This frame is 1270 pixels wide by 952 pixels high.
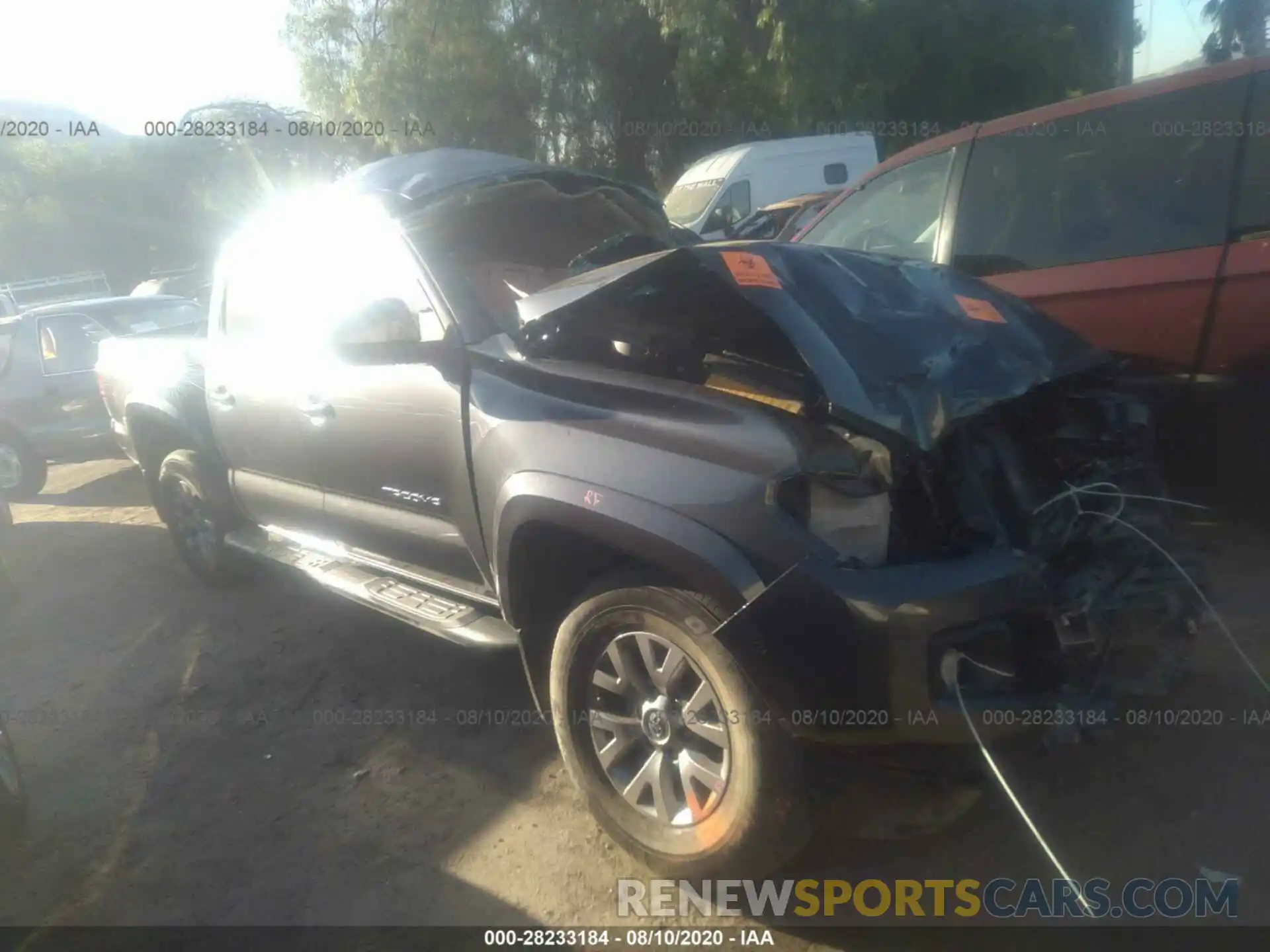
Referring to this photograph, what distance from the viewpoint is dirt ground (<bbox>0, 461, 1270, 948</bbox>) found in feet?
9.14

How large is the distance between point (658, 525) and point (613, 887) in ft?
3.66

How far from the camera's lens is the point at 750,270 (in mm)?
2926

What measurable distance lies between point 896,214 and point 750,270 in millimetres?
2698

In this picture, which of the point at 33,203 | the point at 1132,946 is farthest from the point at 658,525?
the point at 33,203

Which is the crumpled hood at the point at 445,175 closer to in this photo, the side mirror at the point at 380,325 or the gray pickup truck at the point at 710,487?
the gray pickup truck at the point at 710,487

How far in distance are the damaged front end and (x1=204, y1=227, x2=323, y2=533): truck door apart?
4.84 ft

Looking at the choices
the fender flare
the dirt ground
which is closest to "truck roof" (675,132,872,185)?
the dirt ground

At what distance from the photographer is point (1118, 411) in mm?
3133

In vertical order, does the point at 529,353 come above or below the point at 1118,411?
above

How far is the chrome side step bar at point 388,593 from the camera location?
3350 millimetres

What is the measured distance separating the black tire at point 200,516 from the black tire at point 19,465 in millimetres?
3902

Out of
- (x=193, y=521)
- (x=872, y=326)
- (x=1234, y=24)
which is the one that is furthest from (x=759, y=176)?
(x=1234, y=24)

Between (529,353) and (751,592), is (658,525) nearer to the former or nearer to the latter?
(751,592)

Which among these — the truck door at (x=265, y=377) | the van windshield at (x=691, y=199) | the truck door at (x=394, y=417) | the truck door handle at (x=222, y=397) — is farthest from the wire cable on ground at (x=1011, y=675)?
the van windshield at (x=691, y=199)
